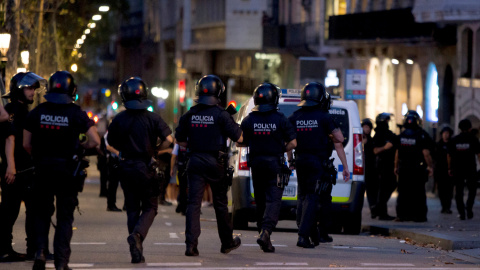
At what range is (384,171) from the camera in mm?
21344

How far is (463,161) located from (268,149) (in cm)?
838

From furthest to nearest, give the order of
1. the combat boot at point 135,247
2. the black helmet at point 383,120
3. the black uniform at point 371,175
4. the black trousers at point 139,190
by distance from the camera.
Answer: the black uniform at point 371,175 → the black helmet at point 383,120 → the black trousers at point 139,190 → the combat boot at point 135,247

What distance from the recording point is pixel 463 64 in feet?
108

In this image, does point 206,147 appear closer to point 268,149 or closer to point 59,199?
point 268,149

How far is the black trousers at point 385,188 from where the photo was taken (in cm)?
2120

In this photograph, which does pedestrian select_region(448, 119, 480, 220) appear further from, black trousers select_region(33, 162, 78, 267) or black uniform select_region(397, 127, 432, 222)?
black trousers select_region(33, 162, 78, 267)

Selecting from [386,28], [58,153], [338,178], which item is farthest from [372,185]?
[386,28]

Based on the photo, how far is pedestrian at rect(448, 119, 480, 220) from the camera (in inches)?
817

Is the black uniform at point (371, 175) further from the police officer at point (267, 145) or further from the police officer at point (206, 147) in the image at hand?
the police officer at point (206, 147)

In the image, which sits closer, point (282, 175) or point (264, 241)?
point (264, 241)

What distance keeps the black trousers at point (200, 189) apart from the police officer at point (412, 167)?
7.78 m

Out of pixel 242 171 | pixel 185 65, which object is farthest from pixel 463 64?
pixel 185 65

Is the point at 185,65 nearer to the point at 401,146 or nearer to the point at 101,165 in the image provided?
the point at 101,165

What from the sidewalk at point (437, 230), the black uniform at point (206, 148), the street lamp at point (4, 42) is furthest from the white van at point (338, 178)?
the street lamp at point (4, 42)
